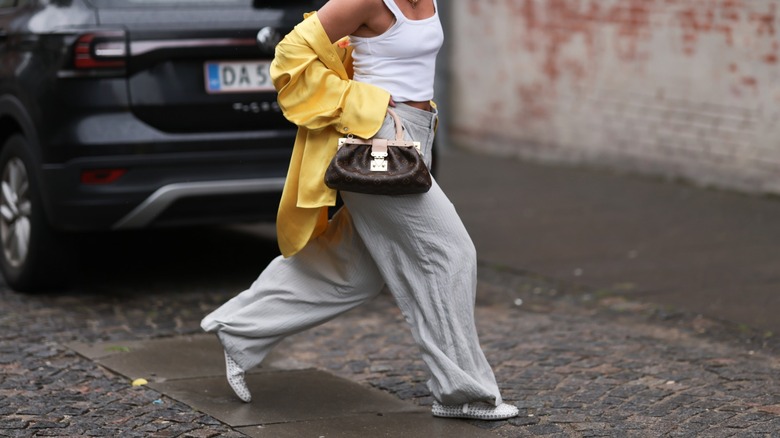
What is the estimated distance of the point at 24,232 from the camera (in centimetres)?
671

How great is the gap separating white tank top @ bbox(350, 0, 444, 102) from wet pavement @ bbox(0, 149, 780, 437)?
1180 mm

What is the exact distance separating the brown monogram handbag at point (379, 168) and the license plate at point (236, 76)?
2210 mm

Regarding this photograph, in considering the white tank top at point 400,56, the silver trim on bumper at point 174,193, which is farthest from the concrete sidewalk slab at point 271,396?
the white tank top at point 400,56

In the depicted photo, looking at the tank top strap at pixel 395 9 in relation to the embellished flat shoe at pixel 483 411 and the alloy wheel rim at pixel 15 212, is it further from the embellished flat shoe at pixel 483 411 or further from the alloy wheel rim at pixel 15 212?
the alloy wheel rim at pixel 15 212

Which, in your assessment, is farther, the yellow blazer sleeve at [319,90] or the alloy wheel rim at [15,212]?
the alloy wheel rim at [15,212]

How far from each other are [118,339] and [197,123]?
1.17m

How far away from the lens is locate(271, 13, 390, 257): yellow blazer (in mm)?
4375

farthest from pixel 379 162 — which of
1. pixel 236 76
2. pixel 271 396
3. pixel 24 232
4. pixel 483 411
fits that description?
pixel 24 232

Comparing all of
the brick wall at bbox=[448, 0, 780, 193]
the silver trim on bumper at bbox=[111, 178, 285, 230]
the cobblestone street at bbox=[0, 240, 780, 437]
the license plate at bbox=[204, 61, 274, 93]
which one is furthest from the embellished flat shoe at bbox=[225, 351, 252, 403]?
the brick wall at bbox=[448, 0, 780, 193]

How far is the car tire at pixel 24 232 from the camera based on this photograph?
6543mm

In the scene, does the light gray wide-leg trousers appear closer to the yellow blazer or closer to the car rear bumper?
the yellow blazer

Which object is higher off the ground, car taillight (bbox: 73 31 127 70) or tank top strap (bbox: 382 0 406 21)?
tank top strap (bbox: 382 0 406 21)

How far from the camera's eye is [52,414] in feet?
15.5

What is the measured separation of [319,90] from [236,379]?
1141mm
